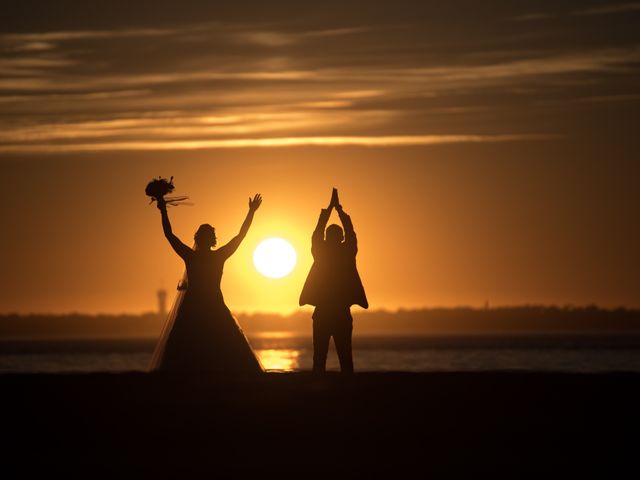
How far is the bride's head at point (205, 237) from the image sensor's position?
76.2 feet

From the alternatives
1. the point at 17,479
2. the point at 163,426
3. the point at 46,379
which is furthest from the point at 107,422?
the point at 46,379

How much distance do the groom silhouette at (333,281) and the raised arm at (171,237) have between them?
208 centimetres

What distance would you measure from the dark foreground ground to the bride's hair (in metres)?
2.33

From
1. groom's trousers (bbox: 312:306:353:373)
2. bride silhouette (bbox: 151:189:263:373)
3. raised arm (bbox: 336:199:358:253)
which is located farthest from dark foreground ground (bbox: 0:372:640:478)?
raised arm (bbox: 336:199:358:253)

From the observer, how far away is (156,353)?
23.9 m

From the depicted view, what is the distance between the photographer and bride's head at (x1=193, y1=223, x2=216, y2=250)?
2323cm

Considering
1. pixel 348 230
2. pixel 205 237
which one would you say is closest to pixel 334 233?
pixel 348 230

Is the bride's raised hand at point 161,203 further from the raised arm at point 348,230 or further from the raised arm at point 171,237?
the raised arm at point 348,230

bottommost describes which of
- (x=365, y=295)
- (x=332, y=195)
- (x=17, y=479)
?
(x=17, y=479)

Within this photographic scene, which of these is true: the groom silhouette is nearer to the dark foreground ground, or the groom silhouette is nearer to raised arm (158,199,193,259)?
the dark foreground ground

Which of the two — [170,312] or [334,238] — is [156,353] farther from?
[334,238]

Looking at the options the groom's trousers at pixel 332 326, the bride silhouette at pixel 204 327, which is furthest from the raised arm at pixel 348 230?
the bride silhouette at pixel 204 327

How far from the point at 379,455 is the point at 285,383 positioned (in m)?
5.25

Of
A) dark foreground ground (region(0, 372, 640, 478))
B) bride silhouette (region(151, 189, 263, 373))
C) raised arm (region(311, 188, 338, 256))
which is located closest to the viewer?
dark foreground ground (region(0, 372, 640, 478))
